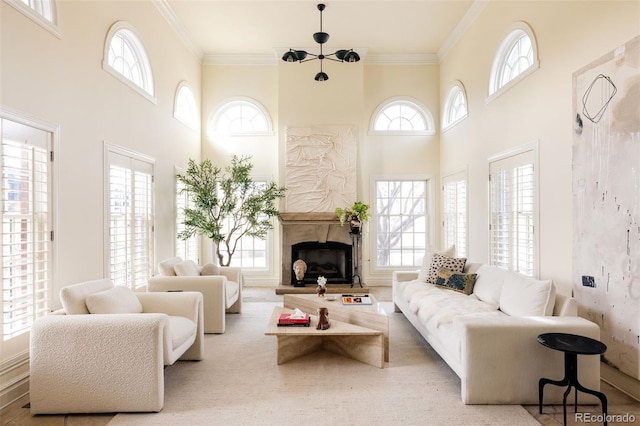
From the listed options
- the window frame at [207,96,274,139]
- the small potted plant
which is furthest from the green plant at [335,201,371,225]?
the window frame at [207,96,274,139]

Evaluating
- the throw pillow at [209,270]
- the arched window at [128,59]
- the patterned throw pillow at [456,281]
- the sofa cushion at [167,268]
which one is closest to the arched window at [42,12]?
the arched window at [128,59]

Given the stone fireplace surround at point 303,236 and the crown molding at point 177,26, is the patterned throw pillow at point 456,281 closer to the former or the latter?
the stone fireplace surround at point 303,236

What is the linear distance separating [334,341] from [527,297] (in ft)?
5.96

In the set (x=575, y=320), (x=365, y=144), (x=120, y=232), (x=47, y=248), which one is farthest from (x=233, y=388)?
(x=365, y=144)

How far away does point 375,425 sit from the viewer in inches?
96.3

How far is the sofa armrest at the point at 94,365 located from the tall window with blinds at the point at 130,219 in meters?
1.52

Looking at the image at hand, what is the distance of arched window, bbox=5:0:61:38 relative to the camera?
284 centimetres

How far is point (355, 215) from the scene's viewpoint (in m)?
6.65

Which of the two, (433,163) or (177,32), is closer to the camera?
(177,32)

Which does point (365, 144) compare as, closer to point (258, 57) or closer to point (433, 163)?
point (433, 163)

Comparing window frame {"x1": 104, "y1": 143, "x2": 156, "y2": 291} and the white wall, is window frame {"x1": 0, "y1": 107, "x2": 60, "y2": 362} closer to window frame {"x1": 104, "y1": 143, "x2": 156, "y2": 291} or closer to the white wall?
the white wall

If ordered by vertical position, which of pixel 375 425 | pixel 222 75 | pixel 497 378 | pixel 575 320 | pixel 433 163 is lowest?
pixel 375 425

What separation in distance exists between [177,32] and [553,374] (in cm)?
657

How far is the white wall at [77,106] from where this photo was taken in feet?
9.26
